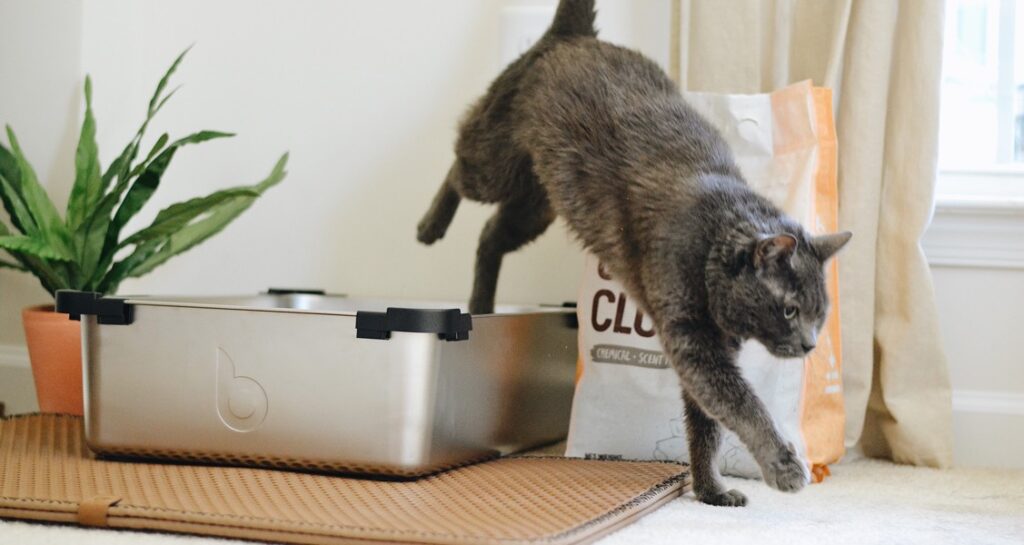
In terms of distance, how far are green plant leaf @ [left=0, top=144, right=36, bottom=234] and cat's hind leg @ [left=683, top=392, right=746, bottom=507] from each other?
1.10 meters

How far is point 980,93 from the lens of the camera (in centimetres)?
183

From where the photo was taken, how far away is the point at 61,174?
1.98 meters

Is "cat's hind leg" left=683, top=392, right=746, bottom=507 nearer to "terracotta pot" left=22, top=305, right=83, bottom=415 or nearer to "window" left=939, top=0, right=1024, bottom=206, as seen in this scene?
"window" left=939, top=0, right=1024, bottom=206

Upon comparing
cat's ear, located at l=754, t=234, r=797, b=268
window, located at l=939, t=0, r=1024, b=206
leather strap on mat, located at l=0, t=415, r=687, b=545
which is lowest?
leather strap on mat, located at l=0, t=415, r=687, b=545

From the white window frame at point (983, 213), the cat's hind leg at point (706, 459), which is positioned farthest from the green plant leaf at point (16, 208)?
the white window frame at point (983, 213)

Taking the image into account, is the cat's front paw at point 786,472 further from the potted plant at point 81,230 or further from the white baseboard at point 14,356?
the white baseboard at point 14,356

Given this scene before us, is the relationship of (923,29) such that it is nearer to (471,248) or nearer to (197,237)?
(471,248)

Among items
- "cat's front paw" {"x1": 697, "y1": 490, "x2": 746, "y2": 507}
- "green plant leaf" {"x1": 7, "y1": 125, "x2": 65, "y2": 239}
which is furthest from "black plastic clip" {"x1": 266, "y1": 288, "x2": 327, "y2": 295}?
"cat's front paw" {"x1": 697, "y1": 490, "x2": 746, "y2": 507}

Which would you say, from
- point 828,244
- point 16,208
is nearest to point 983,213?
point 828,244

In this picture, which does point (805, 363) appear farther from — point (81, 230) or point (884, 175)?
point (81, 230)

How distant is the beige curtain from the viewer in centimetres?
158

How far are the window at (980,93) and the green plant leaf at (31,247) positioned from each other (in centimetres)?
149

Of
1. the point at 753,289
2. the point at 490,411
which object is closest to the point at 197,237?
the point at 490,411

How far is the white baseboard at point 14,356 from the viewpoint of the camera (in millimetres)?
2006
